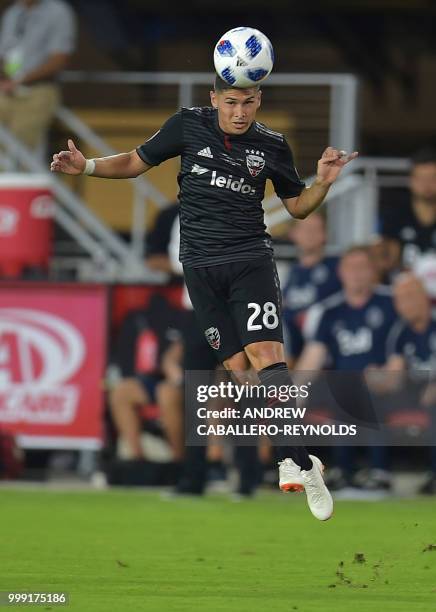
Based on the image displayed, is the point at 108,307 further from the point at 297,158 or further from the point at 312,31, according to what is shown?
the point at 312,31

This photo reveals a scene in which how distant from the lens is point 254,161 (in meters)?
8.34

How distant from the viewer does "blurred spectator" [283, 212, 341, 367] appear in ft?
45.2

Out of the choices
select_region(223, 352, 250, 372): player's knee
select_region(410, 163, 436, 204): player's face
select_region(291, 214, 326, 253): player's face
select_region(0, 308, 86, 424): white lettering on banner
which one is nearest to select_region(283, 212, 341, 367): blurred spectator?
select_region(291, 214, 326, 253): player's face

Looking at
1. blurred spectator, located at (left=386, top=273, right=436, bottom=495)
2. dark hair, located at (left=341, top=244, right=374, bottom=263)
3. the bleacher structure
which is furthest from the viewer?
the bleacher structure

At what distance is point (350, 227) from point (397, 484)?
9.25 feet

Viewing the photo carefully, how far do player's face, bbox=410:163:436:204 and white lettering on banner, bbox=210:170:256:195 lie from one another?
5040mm

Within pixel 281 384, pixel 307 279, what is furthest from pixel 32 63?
pixel 281 384

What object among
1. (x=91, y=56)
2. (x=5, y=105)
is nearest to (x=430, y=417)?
(x=5, y=105)

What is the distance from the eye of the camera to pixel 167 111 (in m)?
17.5

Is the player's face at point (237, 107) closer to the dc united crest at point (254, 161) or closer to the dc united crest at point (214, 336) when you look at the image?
the dc united crest at point (254, 161)

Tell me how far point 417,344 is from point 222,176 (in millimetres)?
5365

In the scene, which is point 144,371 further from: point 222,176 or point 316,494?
point 316,494

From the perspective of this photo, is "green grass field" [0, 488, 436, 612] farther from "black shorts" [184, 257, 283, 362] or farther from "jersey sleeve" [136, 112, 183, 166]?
"jersey sleeve" [136, 112, 183, 166]

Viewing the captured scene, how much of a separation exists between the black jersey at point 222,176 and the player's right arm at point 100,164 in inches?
2.5
